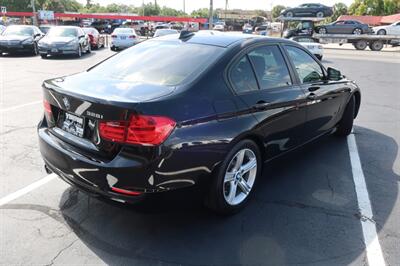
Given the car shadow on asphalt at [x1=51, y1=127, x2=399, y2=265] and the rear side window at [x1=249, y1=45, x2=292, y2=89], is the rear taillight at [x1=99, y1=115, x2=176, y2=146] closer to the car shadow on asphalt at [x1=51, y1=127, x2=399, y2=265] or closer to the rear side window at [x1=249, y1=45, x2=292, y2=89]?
the car shadow on asphalt at [x1=51, y1=127, x2=399, y2=265]

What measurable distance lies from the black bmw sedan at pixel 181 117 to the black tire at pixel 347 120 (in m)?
1.66

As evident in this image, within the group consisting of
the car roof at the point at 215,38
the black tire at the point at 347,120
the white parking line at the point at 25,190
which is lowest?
the white parking line at the point at 25,190

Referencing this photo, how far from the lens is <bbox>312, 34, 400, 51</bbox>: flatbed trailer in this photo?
1152 inches

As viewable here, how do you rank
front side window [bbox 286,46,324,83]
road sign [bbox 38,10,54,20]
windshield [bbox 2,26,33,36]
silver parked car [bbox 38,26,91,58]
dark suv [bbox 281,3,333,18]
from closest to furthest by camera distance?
1. front side window [bbox 286,46,324,83]
2. silver parked car [bbox 38,26,91,58]
3. windshield [bbox 2,26,33,36]
4. dark suv [bbox 281,3,333,18]
5. road sign [bbox 38,10,54,20]

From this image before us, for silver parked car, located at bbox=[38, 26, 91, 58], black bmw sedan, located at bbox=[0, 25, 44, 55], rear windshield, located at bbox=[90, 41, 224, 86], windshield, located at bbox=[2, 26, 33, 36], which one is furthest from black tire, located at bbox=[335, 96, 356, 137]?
windshield, located at bbox=[2, 26, 33, 36]

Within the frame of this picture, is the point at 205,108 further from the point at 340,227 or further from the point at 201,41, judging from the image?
the point at 340,227

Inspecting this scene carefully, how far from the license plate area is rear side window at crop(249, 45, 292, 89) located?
5.83 ft

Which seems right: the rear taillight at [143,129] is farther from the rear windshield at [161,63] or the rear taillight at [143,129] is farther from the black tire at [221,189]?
the black tire at [221,189]

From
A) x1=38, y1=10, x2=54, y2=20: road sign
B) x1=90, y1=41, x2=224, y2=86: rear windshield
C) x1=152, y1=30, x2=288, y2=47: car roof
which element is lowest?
x1=90, y1=41, x2=224, y2=86: rear windshield

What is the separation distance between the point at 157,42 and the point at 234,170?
172 cm

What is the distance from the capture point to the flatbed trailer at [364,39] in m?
29.2

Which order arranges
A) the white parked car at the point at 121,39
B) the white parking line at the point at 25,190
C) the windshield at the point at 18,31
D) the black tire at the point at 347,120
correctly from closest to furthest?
the white parking line at the point at 25,190 → the black tire at the point at 347,120 → the windshield at the point at 18,31 → the white parked car at the point at 121,39

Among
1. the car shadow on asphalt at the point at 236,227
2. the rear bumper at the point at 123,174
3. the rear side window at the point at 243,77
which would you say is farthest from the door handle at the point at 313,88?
the rear bumper at the point at 123,174

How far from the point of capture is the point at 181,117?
9.38 ft
